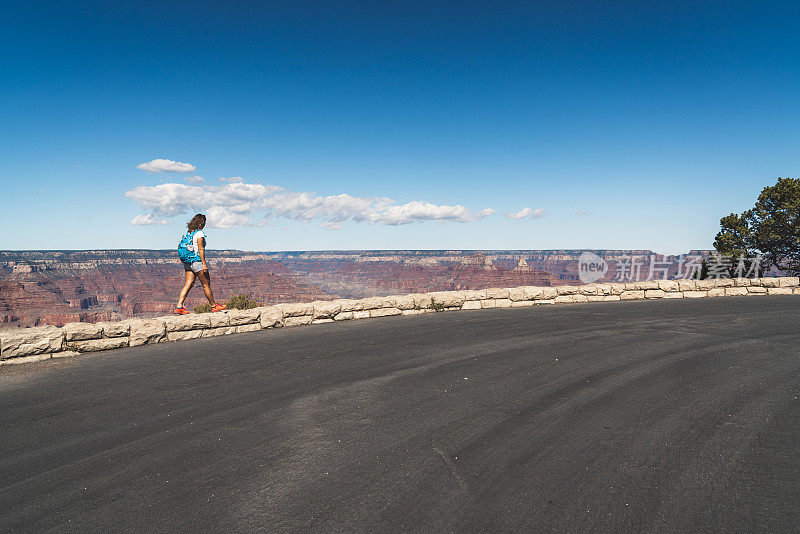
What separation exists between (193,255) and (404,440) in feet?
20.4

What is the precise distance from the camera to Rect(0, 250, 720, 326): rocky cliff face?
98375 mm

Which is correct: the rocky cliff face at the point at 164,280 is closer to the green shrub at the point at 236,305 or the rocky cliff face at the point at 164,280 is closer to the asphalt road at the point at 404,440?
the green shrub at the point at 236,305

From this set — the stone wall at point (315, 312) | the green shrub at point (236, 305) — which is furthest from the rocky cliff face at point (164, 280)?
the stone wall at point (315, 312)

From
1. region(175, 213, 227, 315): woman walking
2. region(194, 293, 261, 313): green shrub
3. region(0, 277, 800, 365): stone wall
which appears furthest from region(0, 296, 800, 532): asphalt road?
region(194, 293, 261, 313): green shrub

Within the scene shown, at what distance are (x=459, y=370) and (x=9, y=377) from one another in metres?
5.92

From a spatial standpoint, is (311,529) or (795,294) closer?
(311,529)

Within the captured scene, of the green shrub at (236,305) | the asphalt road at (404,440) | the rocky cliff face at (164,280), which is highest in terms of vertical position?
the asphalt road at (404,440)

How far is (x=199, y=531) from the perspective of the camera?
249 cm

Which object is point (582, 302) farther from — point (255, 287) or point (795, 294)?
point (255, 287)

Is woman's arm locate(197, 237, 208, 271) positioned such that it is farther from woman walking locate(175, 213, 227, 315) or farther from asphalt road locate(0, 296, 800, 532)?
asphalt road locate(0, 296, 800, 532)

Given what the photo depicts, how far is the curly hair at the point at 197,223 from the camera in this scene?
320 inches

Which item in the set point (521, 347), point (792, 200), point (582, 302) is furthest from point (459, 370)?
point (792, 200)

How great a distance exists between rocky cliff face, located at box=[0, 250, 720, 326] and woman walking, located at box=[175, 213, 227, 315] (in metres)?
86.6

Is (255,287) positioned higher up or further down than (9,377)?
further down
